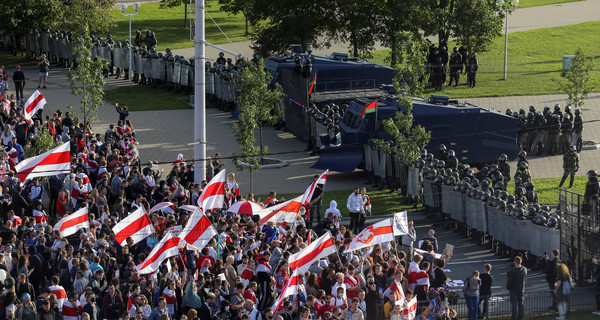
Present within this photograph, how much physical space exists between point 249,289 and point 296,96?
65.7 feet

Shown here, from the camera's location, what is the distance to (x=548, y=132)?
37.1 metres

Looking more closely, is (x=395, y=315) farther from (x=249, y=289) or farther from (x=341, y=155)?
(x=341, y=155)

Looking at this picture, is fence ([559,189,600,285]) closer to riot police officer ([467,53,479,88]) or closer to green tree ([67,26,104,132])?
green tree ([67,26,104,132])

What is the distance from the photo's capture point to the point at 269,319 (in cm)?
1919

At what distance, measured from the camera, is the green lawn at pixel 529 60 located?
159 feet

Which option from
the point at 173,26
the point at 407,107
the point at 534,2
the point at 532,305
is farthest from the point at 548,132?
the point at 534,2

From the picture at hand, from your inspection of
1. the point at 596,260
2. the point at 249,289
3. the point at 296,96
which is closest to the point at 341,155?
the point at 296,96

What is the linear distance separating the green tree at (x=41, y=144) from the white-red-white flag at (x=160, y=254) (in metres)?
10.5

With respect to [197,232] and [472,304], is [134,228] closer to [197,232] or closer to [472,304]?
[197,232]

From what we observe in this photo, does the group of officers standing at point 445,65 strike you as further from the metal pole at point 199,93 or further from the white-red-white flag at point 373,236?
the white-red-white flag at point 373,236

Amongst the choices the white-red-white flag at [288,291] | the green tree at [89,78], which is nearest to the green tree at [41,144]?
the green tree at [89,78]

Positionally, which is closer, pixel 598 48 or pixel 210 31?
pixel 598 48

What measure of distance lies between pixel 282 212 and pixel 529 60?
34.9 m

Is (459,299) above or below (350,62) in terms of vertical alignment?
Result: below
